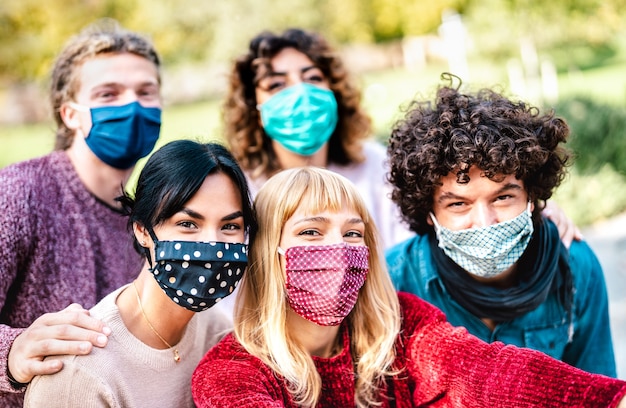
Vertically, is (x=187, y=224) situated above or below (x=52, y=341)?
above

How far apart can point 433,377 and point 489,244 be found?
664mm

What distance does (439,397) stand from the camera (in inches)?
114

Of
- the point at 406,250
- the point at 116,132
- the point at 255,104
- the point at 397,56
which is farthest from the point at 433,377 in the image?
the point at 397,56

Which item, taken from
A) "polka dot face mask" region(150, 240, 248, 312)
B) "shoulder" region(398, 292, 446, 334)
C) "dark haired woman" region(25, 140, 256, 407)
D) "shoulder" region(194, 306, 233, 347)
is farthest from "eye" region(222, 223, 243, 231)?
"shoulder" region(398, 292, 446, 334)

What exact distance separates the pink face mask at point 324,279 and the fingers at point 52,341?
768 mm

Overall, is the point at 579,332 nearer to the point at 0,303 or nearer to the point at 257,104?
the point at 257,104

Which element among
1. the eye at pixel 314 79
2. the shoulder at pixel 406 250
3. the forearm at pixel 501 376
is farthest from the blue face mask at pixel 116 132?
the forearm at pixel 501 376

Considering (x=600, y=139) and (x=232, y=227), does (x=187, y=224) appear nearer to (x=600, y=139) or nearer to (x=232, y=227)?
(x=232, y=227)

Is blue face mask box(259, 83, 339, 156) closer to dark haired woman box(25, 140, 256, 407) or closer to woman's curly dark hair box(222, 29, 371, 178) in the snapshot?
woman's curly dark hair box(222, 29, 371, 178)

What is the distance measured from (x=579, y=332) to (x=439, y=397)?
105 centimetres

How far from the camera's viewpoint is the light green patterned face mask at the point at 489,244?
3.08 m

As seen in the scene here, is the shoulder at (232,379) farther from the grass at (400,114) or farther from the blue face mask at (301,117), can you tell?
the blue face mask at (301,117)

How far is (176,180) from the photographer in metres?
2.71

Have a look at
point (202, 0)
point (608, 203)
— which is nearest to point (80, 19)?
point (202, 0)
